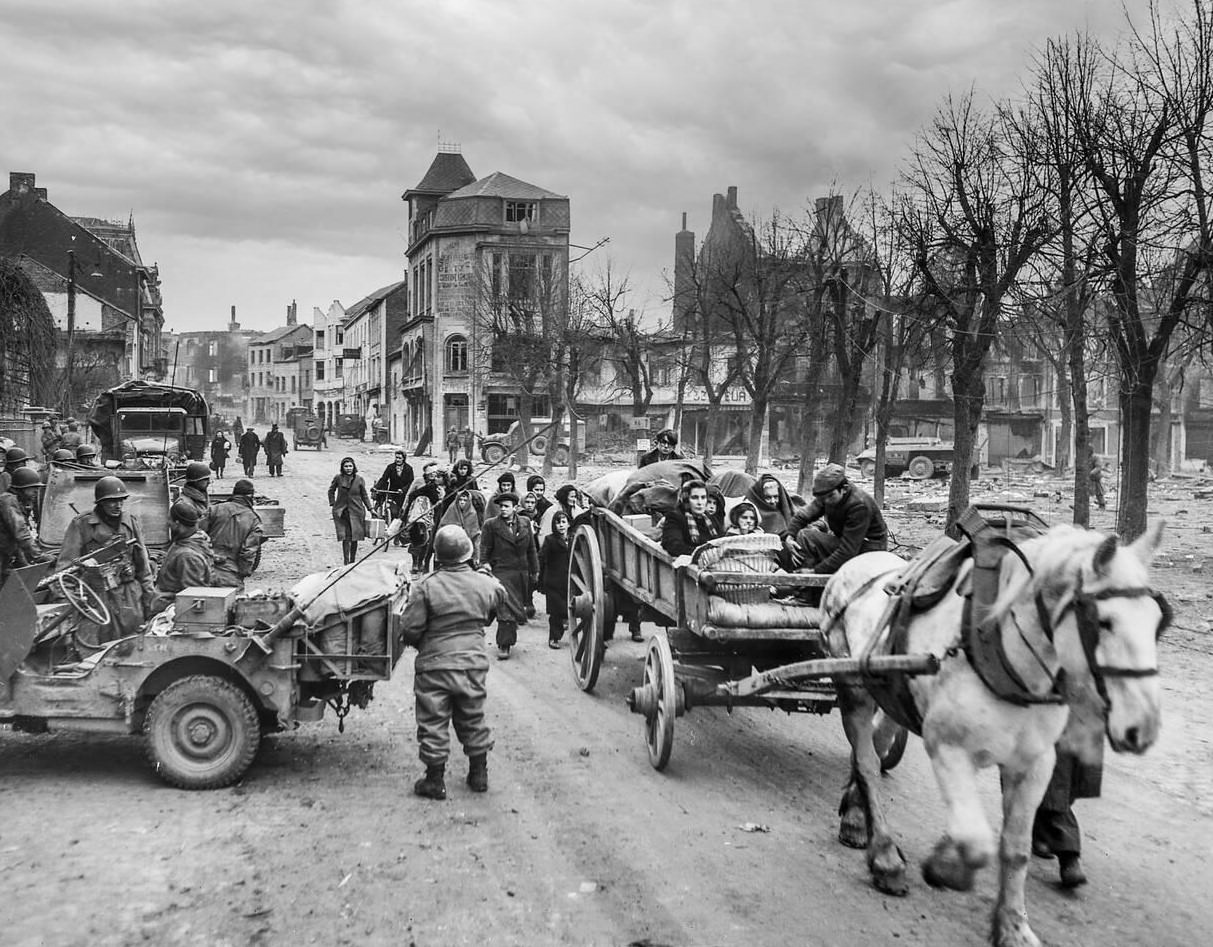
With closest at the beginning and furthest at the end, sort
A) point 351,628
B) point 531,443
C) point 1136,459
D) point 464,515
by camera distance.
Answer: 1. point 351,628
2. point 464,515
3. point 1136,459
4. point 531,443

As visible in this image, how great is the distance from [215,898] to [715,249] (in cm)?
3558

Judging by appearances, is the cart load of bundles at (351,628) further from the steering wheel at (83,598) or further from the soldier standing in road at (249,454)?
the soldier standing in road at (249,454)

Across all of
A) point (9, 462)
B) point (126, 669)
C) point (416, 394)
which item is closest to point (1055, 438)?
point (416, 394)

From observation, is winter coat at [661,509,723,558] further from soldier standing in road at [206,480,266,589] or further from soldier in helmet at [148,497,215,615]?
soldier standing in road at [206,480,266,589]

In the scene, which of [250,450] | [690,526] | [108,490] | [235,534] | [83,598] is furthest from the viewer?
[250,450]

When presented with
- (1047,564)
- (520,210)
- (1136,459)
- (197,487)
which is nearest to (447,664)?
(1047,564)

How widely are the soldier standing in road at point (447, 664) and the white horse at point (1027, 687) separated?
232cm

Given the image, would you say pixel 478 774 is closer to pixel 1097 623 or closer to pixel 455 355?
pixel 1097 623

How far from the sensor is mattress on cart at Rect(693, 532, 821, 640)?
600 cm

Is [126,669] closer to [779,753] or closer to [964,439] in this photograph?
[779,753]

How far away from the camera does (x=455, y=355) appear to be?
55469 millimetres

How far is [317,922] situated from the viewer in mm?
4363

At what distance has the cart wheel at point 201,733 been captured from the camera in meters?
5.93

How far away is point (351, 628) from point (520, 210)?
50.8m
